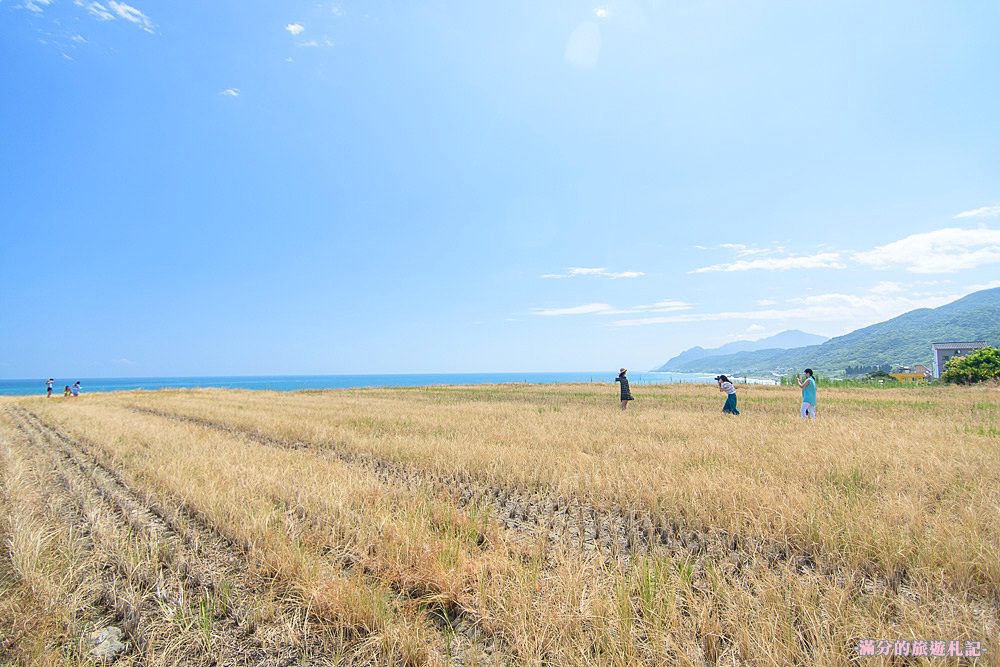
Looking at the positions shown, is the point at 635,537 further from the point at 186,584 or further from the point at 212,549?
the point at 212,549

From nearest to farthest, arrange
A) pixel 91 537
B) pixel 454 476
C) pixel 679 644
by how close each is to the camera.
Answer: pixel 679 644, pixel 91 537, pixel 454 476

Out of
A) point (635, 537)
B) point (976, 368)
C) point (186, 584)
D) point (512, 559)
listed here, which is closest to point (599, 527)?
point (635, 537)

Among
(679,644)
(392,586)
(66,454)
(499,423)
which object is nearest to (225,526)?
(392,586)

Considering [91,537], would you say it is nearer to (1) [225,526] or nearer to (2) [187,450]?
(1) [225,526]

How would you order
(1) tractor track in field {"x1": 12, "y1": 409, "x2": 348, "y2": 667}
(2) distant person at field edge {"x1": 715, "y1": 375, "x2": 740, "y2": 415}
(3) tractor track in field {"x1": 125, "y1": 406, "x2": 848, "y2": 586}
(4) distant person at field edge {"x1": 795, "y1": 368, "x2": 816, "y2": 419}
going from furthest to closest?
1. (2) distant person at field edge {"x1": 715, "y1": 375, "x2": 740, "y2": 415}
2. (4) distant person at field edge {"x1": 795, "y1": 368, "x2": 816, "y2": 419}
3. (3) tractor track in field {"x1": 125, "y1": 406, "x2": 848, "y2": 586}
4. (1) tractor track in field {"x1": 12, "y1": 409, "x2": 348, "y2": 667}

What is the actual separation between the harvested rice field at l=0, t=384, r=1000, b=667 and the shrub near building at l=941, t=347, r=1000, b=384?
50512 mm

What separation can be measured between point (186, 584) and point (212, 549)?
802mm

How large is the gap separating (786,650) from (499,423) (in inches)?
460

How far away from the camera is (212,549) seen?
15.7 ft

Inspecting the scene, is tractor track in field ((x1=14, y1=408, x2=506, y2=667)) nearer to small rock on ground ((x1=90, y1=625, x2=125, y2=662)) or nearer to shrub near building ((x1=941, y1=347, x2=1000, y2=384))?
small rock on ground ((x1=90, y1=625, x2=125, y2=662))

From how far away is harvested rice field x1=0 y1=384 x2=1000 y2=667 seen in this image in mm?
3010

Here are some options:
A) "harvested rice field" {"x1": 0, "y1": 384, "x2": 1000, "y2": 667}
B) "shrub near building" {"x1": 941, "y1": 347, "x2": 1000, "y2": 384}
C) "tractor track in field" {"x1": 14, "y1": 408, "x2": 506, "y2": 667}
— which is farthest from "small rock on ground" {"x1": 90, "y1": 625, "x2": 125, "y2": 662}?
"shrub near building" {"x1": 941, "y1": 347, "x2": 1000, "y2": 384}

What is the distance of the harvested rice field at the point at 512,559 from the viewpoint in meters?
3.01

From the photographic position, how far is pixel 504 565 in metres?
3.92
